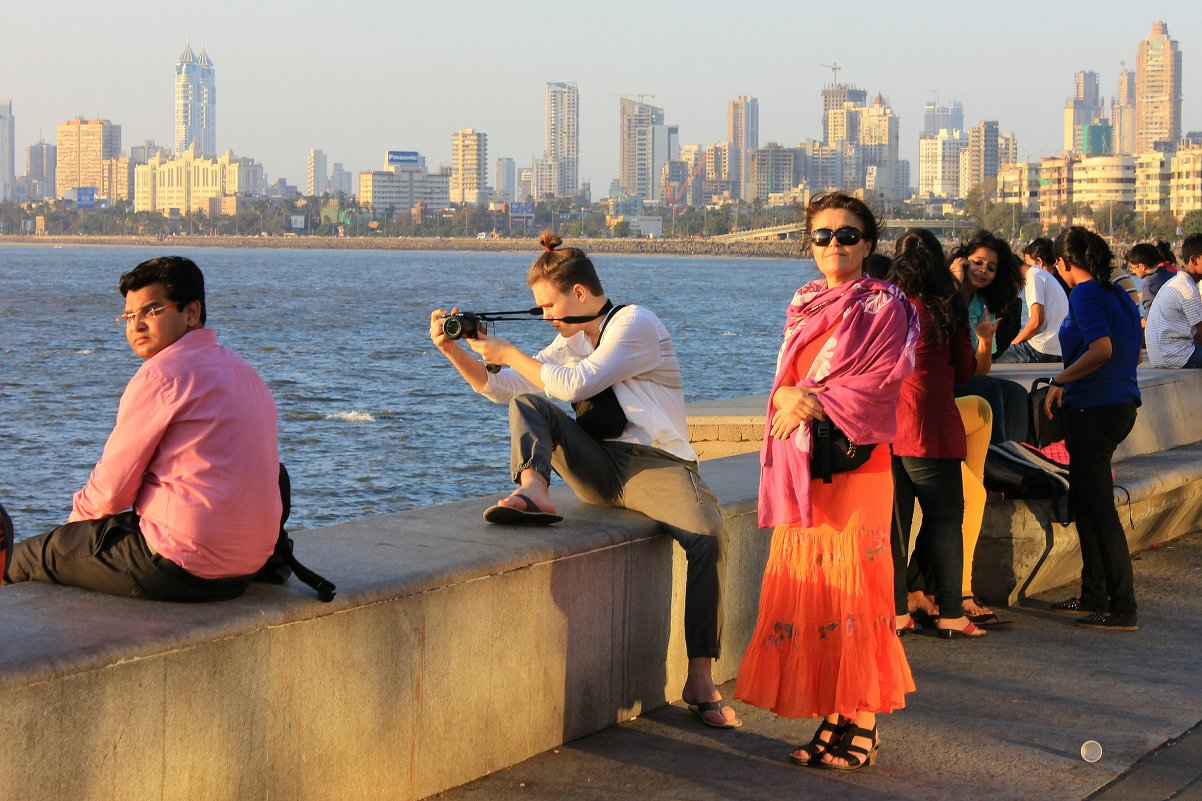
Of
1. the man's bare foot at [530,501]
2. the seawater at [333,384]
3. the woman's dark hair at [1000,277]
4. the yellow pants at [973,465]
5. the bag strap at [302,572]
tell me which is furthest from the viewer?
the seawater at [333,384]

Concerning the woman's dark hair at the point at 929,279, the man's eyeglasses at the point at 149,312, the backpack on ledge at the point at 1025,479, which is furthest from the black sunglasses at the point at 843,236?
the backpack on ledge at the point at 1025,479

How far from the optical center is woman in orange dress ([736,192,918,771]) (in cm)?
477

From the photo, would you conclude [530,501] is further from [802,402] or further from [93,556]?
[93,556]

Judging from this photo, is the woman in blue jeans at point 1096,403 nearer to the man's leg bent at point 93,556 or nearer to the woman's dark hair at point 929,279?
the woman's dark hair at point 929,279

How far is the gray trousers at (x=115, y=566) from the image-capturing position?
13.1 ft

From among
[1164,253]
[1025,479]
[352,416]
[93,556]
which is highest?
[1164,253]

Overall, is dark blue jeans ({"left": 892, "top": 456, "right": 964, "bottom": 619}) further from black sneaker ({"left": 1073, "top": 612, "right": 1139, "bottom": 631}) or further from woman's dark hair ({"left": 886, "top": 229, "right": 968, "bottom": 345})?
black sneaker ({"left": 1073, "top": 612, "right": 1139, "bottom": 631})

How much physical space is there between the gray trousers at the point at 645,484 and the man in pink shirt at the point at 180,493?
1292mm

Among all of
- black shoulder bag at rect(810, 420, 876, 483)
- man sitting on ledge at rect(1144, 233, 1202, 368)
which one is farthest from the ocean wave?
black shoulder bag at rect(810, 420, 876, 483)

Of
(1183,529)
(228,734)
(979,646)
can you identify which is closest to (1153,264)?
(1183,529)

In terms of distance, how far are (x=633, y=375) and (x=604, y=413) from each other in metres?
0.17

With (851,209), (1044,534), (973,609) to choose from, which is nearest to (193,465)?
(851,209)

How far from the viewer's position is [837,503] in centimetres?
482

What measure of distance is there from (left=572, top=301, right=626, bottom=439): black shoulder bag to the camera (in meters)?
0.44
